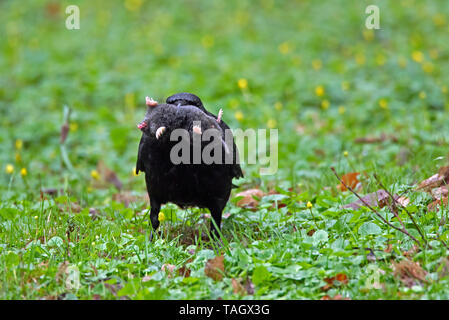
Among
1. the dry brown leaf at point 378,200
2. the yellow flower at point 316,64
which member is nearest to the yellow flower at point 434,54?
the yellow flower at point 316,64

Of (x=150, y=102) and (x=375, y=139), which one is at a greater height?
(x=150, y=102)

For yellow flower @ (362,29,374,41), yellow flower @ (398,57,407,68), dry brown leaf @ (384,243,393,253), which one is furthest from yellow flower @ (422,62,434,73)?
dry brown leaf @ (384,243,393,253)

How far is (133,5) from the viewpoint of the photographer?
13211 mm

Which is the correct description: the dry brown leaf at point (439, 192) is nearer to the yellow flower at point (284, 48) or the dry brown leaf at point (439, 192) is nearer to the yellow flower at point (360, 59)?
the yellow flower at point (360, 59)

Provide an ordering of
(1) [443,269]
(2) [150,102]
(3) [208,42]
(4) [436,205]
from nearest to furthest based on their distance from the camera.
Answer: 1. (1) [443,269]
2. (2) [150,102]
3. (4) [436,205]
4. (3) [208,42]

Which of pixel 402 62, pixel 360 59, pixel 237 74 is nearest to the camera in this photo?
pixel 402 62

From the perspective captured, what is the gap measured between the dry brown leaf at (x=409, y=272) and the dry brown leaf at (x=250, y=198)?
6.10 ft

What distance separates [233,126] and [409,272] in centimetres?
499

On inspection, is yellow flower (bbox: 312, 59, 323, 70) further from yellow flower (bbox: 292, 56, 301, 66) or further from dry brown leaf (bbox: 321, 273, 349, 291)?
dry brown leaf (bbox: 321, 273, 349, 291)

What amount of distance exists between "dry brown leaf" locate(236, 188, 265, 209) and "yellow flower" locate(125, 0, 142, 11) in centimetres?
856

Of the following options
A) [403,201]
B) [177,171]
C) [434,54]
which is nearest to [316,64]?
[434,54]

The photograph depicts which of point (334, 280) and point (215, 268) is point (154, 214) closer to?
point (215, 268)

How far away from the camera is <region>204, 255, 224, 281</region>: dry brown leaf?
3.53 metres

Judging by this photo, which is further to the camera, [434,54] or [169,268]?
[434,54]
